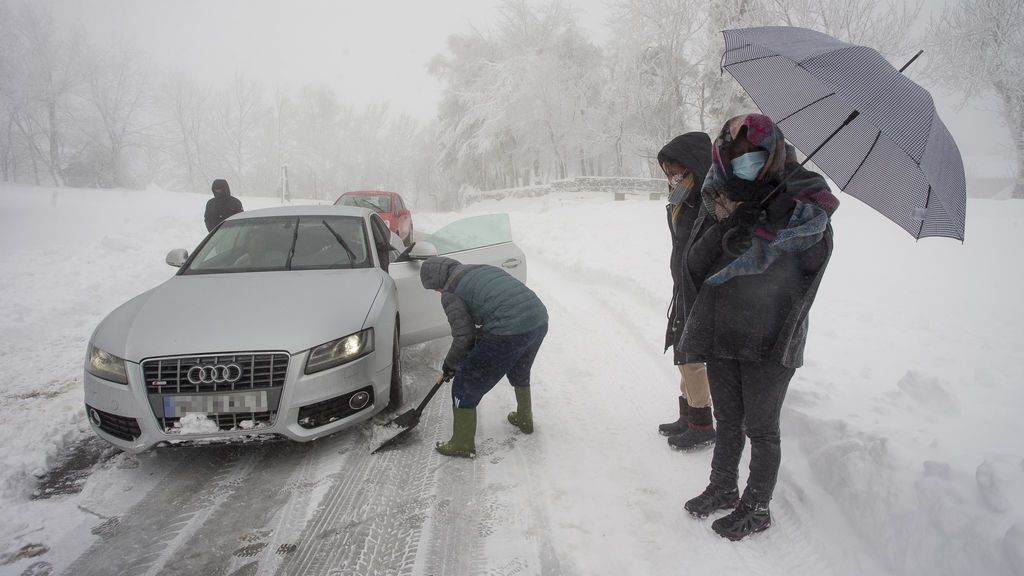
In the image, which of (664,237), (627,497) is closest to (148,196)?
(664,237)

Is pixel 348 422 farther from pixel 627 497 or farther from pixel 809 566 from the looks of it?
pixel 809 566

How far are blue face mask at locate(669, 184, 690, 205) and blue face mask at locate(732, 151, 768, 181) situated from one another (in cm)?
78

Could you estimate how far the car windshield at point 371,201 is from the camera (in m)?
11.7

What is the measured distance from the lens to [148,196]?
22.0m

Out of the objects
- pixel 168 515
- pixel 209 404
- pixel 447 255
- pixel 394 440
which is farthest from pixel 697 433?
pixel 168 515

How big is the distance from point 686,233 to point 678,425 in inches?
50.8

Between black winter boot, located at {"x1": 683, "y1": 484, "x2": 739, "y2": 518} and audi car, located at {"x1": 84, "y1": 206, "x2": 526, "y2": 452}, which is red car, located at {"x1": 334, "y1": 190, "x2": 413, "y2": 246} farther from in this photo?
black winter boot, located at {"x1": 683, "y1": 484, "x2": 739, "y2": 518}

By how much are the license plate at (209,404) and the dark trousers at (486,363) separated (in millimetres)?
1136

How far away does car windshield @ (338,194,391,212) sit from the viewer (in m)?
11.7

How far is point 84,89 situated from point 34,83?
4003 mm

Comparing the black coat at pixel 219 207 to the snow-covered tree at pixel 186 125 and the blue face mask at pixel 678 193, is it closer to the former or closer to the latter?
the blue face mask at pixel 678 193

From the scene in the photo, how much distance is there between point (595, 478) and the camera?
2812 millimetres

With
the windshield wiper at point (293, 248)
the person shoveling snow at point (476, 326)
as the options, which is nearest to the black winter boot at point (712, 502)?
the person shoveling snow at point (476, 326)

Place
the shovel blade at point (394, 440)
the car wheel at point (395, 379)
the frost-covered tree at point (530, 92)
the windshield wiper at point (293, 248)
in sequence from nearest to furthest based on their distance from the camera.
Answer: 1. the shovel blade at point (394, 440)
2. the car wheel at point (395, 379)
3. the windshield wiper at point (293, 248)
4. the frost-covered tree at point (530, 92)
